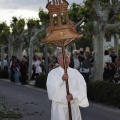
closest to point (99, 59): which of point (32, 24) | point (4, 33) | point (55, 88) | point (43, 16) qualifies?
point (43, 16)

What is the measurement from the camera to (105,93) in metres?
13.7

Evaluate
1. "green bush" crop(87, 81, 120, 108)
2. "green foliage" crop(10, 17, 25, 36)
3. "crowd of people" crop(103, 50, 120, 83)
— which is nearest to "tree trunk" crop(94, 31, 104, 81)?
"crowd of people" crop(103, 50, 120, 83)

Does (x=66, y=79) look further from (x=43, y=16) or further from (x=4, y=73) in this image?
(x=4, y=73)

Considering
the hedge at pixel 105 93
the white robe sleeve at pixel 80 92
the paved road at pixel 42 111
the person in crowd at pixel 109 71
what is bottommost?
the paved road at pixel 42 111

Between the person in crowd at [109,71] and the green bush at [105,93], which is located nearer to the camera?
the green bush at [105,93]

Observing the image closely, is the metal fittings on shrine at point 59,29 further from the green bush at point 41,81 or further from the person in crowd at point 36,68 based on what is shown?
the person in crowd at point 36,68

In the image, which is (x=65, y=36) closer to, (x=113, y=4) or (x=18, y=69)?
(x=113, y=4)

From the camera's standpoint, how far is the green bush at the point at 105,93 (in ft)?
42.8

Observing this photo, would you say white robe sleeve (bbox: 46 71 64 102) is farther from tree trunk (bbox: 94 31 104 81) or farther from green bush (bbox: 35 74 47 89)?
green bush (bbox: 35 74 47 89)

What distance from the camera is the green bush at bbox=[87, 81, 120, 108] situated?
13039 millimetres

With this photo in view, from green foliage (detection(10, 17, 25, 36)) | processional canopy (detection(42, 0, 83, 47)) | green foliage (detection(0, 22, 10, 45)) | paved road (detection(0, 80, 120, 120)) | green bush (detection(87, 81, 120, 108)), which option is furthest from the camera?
green foliage (detection(0, 22, 10, 45))

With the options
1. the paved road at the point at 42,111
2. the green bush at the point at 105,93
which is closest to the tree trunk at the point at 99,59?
the green bush at the point at 105,93

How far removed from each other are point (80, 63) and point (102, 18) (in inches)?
109

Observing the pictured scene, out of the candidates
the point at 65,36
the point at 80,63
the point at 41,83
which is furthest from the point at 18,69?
the point at 65,36
